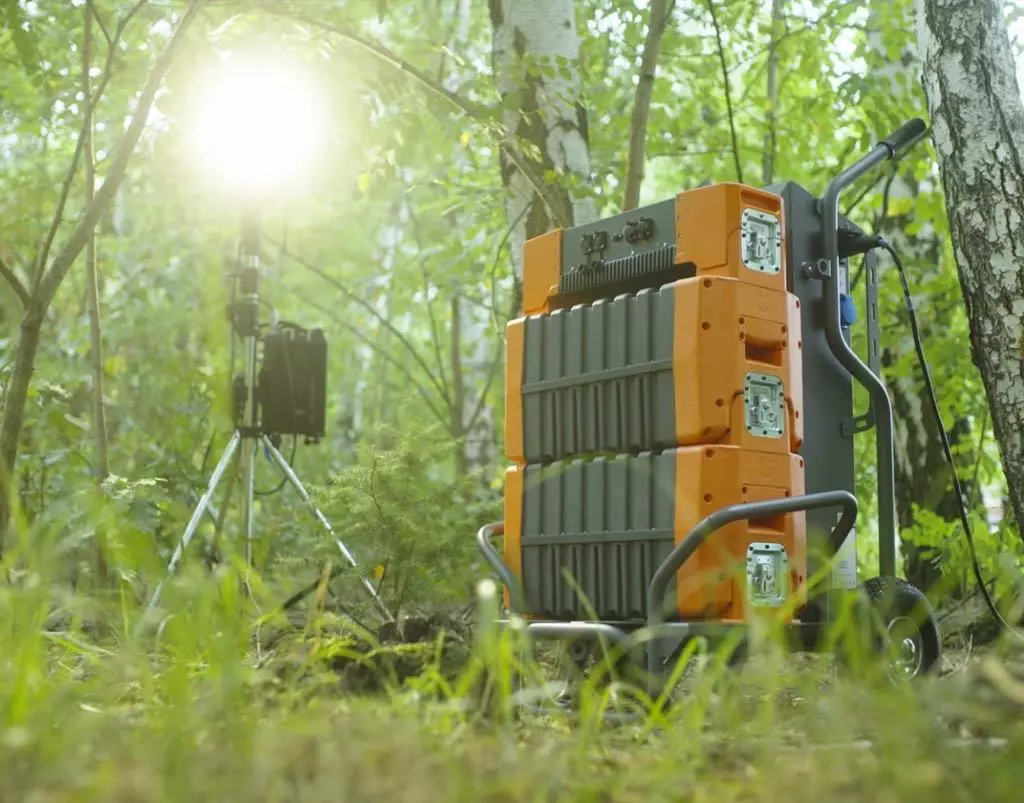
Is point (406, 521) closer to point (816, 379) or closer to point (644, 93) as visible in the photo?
point (816, 379)

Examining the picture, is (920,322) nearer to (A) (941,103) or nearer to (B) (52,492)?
(A) (941,103)

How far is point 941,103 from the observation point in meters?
3.26

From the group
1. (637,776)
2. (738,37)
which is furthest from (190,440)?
(637,776)

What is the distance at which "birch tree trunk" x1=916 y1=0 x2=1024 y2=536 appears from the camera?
122 inches

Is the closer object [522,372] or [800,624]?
[800,624]

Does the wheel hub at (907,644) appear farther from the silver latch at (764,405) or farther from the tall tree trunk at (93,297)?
the tall tree trunk at (93,297)

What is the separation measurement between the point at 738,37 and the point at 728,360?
4066 millimetres

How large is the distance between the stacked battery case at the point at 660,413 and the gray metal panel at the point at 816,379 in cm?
9

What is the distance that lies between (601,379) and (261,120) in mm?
2371

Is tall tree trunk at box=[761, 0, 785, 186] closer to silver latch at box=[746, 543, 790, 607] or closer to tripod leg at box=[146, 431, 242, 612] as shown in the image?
tripod leg at box=[146, 431, 242, 612]

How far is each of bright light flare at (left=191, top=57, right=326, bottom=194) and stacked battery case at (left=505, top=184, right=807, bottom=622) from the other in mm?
1911

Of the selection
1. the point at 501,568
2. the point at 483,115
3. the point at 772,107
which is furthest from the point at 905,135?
the point at 772,107

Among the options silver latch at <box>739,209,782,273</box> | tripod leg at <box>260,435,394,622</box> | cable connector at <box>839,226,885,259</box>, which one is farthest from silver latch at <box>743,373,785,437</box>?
tripod leg at <box>260,435,394,622</box>

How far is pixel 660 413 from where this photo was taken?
115 inches
